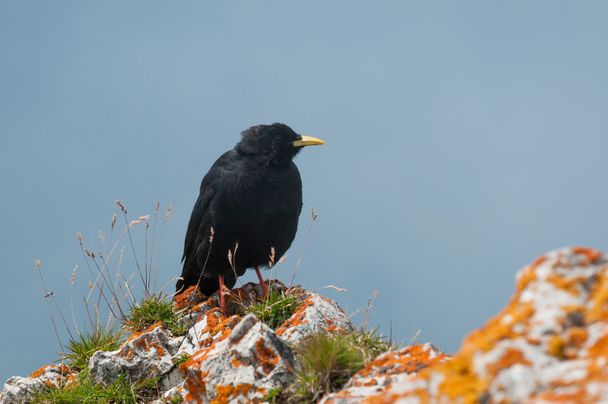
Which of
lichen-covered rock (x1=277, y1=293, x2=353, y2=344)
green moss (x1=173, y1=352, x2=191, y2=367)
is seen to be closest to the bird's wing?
green moss (x1=173, y1=352, x2=191, y2=367)

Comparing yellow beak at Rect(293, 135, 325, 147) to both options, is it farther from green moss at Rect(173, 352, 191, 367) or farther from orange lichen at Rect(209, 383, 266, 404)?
A: orange lichen at Rect(209, 383, 266, 404)

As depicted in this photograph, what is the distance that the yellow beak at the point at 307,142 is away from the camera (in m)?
9.80

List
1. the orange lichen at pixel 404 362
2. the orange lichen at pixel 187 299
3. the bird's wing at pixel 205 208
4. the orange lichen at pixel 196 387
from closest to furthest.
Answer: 1. the orange lichen at pixel 404 362
2. the orange lichen at pixel 196 387
3. the orange lichen at pixel 187 299
4. the bird's wing at pixel 205 208

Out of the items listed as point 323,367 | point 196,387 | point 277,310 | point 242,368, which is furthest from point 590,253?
point 277,310

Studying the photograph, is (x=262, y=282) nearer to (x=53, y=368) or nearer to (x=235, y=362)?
(x=53, y=368)

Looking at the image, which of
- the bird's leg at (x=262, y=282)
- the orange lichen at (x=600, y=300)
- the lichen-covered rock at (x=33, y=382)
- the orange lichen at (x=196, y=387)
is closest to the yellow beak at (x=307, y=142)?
the bird's leg at (x=262, y=282)

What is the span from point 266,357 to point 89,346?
3.42 m

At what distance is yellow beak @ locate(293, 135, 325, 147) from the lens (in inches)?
386

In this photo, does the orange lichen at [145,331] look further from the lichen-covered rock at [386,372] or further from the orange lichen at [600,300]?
the orange lichen at [600,300]

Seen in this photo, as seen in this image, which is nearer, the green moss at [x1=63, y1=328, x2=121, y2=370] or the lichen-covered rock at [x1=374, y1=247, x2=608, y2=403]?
the lichen-covered rock at [x1=374, y1=247, x2=608, y2=403]

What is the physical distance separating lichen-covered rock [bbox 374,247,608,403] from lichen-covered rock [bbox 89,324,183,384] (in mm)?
4386

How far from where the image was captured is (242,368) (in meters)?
5.77

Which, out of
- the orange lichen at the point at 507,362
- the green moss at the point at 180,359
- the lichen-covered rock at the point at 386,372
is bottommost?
the orange lichen at the point at 507,362

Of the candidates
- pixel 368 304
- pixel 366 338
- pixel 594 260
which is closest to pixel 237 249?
pixel 368 304
